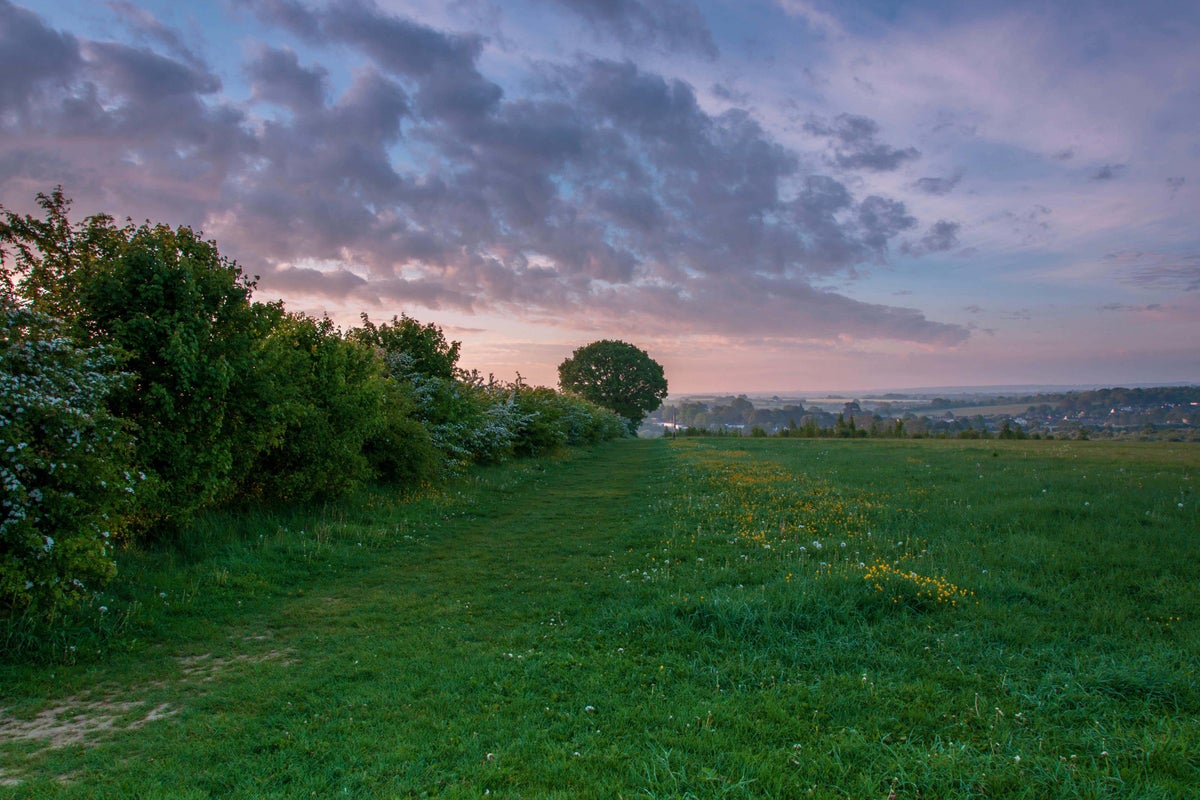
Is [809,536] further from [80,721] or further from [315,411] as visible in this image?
[315,411]

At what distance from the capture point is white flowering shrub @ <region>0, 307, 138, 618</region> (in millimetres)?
5910

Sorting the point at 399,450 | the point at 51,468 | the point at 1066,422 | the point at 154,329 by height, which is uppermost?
the point at 154,329

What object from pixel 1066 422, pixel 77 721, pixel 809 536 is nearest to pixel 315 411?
pixel 77 721

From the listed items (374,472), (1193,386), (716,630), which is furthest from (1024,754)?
(1193,386)

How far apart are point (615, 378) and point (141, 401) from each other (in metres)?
65.7

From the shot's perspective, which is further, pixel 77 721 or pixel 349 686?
pixel 349 686

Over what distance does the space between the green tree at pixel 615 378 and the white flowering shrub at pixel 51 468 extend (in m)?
65.9

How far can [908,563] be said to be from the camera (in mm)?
7746

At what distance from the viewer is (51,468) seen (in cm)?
614

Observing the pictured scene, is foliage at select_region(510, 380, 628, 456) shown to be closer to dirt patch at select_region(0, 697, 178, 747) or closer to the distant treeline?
the distant treeline

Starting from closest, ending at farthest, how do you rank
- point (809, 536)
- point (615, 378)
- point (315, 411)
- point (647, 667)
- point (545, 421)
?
1. point (647, 667)
2. point (809, 536)
3. point (315, 411)
4. point (545, 421)
5. point (615, 378)

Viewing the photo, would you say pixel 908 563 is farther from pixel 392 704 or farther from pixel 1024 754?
pixel 392 704

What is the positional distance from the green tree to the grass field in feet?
206

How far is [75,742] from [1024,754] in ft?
22.2
